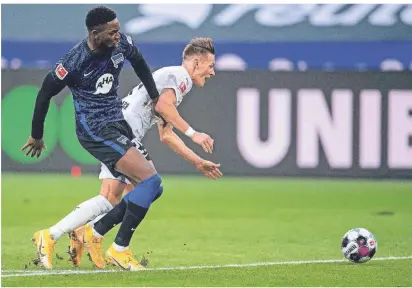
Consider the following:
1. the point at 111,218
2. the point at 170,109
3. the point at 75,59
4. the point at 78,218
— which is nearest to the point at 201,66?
the point at 170,109

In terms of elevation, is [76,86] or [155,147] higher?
[76,86]

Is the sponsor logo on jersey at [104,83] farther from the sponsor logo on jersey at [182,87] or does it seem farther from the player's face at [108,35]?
the sponsor logo on jersey at [182,87]

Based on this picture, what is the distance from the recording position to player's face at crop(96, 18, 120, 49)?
8.54m

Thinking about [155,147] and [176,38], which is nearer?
[155,147]

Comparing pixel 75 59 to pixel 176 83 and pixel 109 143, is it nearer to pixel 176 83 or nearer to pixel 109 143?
pixel 109 143

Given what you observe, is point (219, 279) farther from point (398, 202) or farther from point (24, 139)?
point (24, 139)

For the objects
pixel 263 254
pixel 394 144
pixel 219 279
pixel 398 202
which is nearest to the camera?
pixel 219 279

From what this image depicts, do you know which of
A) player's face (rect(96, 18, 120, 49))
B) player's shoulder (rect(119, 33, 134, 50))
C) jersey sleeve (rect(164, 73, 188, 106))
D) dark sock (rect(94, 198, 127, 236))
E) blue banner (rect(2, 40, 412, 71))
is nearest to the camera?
player's face (rect(96, 18, 120, 49))

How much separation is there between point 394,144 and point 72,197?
5.02 meters

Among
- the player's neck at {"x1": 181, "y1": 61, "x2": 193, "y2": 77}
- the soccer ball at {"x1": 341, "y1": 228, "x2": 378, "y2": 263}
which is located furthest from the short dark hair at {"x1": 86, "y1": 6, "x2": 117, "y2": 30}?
the soccer ball at {"x1": 341, "y1": 228, "x2": 378, "y2": 263}

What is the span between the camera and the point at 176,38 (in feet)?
67.9

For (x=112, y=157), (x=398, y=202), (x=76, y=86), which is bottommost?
(x=398, y=202)

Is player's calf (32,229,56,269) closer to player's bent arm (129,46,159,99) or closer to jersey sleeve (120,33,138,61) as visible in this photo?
player's bent arm (129,46,159,99)

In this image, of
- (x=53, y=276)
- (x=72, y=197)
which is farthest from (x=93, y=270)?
(x=72, y=197)
